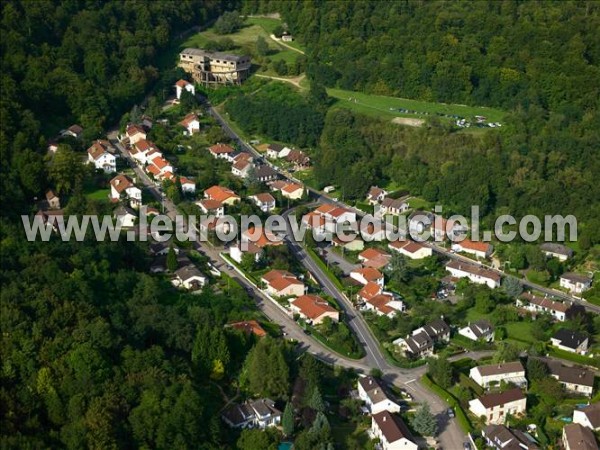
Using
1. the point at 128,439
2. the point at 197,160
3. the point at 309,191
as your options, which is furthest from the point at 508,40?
the point at 128,439

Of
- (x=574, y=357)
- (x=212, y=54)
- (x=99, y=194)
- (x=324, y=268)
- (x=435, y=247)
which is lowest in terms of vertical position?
(x=435, y=247)

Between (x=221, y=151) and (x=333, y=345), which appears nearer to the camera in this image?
(x=333, y=345)

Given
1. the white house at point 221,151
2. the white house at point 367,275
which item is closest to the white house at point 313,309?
the white house at point 367,275

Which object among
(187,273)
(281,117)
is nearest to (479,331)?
(187,273)

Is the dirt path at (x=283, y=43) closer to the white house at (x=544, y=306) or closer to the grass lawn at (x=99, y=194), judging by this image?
the grass lawn at (x=99, y=194)

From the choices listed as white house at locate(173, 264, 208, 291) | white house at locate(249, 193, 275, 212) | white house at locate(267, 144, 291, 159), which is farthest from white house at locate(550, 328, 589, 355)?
white house at locate(267, 144, 291, 159)

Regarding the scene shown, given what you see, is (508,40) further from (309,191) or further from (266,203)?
(266,203)

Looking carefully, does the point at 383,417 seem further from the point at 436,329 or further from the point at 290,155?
the point at 290,155
